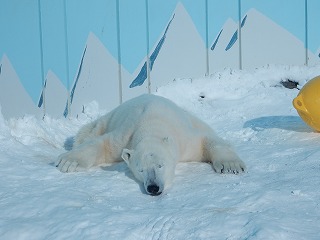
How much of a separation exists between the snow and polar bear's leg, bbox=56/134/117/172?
0.07 metres

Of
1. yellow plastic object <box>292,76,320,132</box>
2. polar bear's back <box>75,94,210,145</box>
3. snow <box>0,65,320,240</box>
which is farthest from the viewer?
yellow plastic object <box>292,76,320,132</box>

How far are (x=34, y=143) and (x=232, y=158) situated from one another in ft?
4.91

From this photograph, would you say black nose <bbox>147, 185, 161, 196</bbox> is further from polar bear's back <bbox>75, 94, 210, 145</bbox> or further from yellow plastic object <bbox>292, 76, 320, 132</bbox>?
yellow plastic object <bbox>292, 76, 320, 132</bbox>

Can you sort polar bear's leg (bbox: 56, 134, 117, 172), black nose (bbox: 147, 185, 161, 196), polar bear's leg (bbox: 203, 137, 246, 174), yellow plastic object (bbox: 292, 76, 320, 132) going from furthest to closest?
yellow plastic object (bbox: 292, 76, 320, 132), polar bear's leg (bbox: 56, 134, 117, 172), polar bear's leg (bbox: 203, 137, 246, 174), black nose (bbox: 147, 185, 161, 196)

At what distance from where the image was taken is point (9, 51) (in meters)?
5.25

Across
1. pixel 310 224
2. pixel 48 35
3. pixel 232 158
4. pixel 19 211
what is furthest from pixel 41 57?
pixel 310 224

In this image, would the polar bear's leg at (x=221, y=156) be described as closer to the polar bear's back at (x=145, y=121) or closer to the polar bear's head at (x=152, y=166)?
the polar bear's back at (x=145, y=121)

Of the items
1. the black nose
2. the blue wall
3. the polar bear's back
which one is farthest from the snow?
the blue wall

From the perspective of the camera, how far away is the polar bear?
256cm

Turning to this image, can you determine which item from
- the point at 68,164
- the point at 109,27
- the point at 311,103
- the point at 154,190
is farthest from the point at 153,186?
the point at 109,27

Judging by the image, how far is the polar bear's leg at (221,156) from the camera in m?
2.66

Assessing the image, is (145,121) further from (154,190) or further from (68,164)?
(154,190)

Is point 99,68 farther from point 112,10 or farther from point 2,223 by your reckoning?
point 2,223

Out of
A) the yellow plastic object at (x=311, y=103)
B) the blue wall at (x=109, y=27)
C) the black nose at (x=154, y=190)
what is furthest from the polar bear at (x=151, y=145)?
the blue wall at (x=109, y=27)
